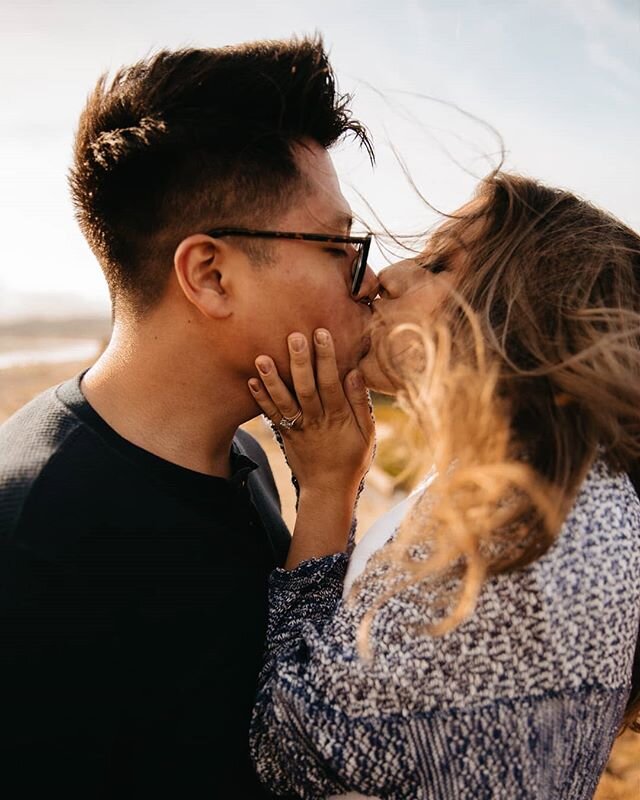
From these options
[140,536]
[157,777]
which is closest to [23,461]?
[140,536]

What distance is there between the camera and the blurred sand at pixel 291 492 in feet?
15.5

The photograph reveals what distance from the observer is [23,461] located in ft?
7.34

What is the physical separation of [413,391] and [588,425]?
0.54 metres

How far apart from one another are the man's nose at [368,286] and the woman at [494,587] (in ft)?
1.75

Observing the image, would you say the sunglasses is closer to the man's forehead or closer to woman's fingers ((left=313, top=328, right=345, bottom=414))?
the man's forehead

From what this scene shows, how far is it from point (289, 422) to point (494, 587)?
123 cm

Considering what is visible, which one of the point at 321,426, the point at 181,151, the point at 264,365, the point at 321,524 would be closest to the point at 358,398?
the point at 321,426

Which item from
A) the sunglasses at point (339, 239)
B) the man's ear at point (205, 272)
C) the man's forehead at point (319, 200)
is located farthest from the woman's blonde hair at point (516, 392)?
the man's ear at point (205, 272)

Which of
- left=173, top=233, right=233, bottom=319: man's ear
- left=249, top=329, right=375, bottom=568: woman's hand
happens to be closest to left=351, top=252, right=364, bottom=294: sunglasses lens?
left=249, top=329, right=375, bottom=568: woman's hand

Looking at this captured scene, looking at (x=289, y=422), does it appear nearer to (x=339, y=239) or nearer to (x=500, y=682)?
(x=339, y=239)

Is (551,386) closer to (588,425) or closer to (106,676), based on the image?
(588,425)

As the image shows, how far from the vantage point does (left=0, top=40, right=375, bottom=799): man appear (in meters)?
2.06

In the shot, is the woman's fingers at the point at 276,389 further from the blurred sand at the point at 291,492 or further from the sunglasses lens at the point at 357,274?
the blurred sand at the point at 291,492

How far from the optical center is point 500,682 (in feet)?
5.78
